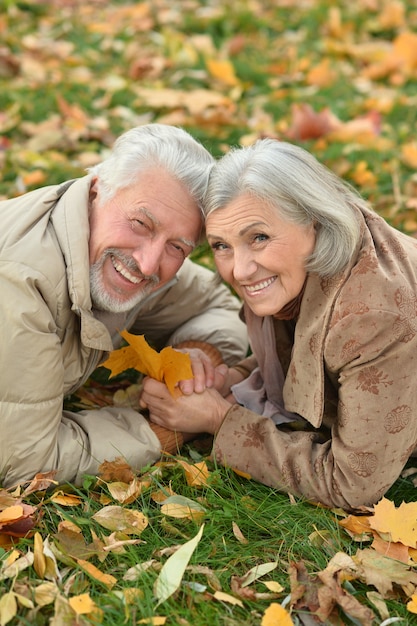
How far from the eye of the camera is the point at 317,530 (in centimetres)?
267

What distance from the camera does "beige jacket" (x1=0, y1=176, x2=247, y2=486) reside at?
2.65 meters

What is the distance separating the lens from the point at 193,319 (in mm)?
3746

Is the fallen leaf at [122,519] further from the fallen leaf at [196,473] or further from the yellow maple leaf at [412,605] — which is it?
the yellow maple leaf at [412,605]

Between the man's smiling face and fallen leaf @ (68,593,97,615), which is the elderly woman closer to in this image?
the man's smiling face

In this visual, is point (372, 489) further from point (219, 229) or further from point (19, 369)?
point (19, 369)

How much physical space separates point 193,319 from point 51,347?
1146 millimetres

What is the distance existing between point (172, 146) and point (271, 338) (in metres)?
0.83

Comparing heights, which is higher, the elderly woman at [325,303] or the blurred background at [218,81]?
the elderly woman at [325,303]

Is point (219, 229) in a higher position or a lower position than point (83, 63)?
higher

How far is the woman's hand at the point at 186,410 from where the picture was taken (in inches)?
120

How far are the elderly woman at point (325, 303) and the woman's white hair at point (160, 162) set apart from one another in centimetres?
13

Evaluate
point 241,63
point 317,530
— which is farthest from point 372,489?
point 241,63

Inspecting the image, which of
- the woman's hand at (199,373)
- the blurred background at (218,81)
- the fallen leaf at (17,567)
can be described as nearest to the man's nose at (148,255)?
the woman's hand at (199,373)

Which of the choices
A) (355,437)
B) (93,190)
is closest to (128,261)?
(93,190)
